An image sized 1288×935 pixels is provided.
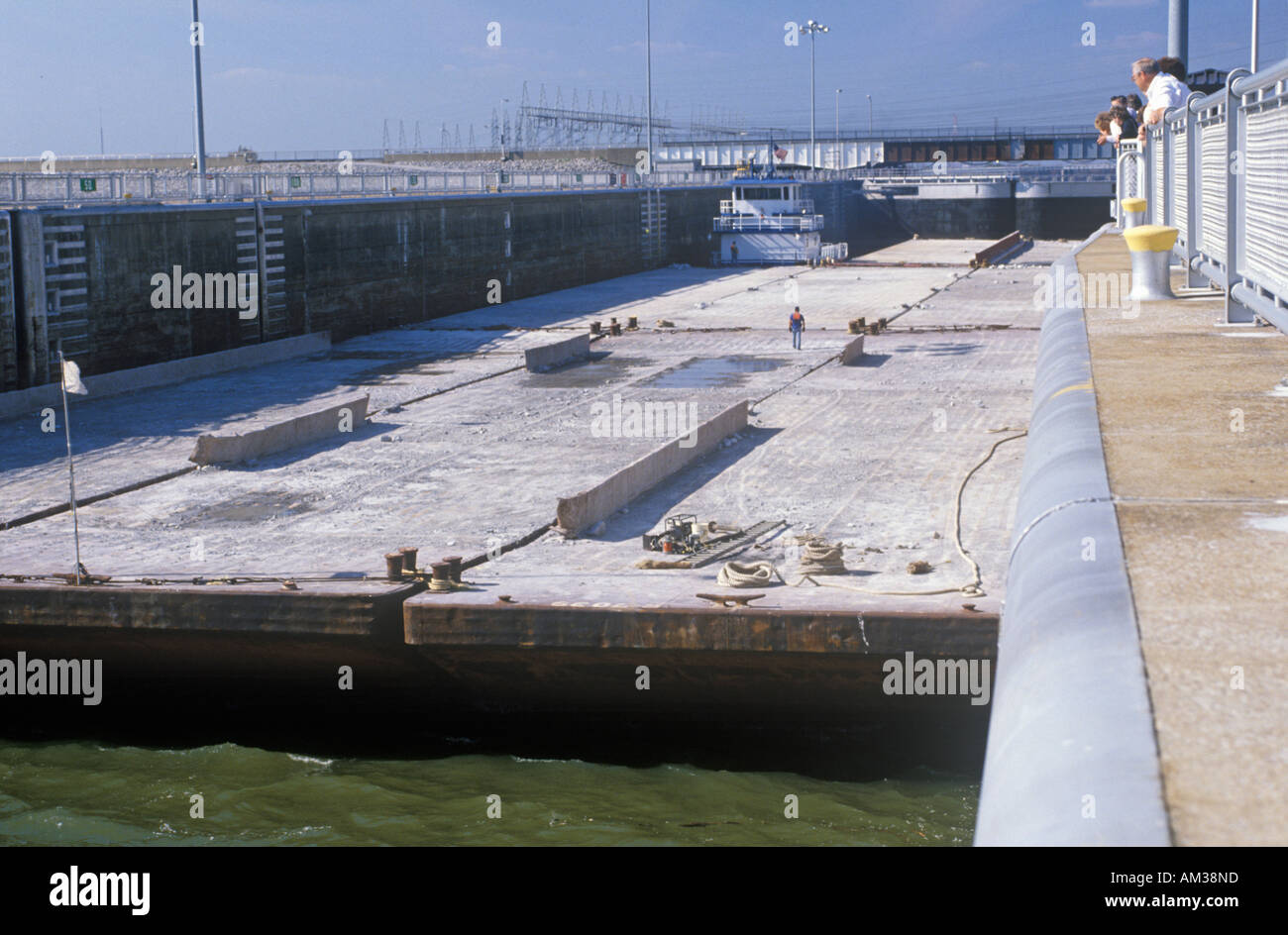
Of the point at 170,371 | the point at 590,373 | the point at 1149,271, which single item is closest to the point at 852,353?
the point at 590,373

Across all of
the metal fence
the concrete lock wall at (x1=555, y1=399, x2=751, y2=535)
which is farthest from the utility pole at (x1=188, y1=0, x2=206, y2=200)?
the concrete lock wall at (x1=555, y1=399, x2=751, y2=535)

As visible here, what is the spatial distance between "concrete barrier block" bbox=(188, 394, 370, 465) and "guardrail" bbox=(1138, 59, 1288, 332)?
13.9 meters

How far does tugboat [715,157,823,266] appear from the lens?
7031 centimetres

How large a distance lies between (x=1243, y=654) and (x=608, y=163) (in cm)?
12926

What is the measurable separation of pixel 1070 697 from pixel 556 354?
3192 cm

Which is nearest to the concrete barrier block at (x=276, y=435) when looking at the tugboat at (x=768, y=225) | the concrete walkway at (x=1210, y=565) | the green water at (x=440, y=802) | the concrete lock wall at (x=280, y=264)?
the concrete lock wall at (x=280, y=264)

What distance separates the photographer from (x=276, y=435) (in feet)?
73.9

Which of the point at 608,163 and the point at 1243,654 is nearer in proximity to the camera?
the point at 1243,654

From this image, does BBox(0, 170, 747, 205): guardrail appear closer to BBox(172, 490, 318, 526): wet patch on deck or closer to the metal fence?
the metal fence

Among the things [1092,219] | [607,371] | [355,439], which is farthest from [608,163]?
[355,439]

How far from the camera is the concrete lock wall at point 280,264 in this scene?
28859 mm
